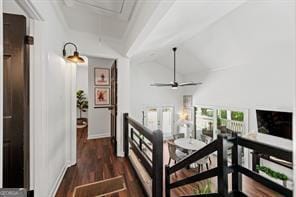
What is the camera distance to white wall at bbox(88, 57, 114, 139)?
5.59m

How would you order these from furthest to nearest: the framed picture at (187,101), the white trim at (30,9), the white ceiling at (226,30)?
the framed picture at (187,101) → the white ceiling at (226,30) → the white trim at (30,9)

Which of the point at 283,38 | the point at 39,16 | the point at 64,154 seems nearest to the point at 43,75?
the point at 39,16

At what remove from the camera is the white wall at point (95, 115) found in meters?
5.59

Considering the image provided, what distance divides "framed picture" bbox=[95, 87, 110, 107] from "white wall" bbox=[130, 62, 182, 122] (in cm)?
106

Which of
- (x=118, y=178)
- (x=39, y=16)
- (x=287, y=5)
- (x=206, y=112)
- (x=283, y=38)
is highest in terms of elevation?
(x=287, y=5)

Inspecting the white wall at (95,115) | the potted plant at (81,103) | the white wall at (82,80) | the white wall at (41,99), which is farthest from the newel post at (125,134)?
the white wall at (82,80)

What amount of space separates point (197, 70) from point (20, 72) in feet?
18.6

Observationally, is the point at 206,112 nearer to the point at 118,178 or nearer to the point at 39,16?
the point at 118,178

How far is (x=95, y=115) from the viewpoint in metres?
5.74

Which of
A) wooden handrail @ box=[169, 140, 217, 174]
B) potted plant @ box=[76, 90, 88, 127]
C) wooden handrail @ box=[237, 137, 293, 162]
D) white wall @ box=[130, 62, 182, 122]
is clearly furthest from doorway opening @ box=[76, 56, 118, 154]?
wooden handrail @ box=[237, 137, 293, 162]

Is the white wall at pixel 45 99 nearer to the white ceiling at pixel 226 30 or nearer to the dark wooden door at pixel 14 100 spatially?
the dark wooden door at pixel 14 100

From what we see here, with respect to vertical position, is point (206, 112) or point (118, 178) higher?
point (206, 112)

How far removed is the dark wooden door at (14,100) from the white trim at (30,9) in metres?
0.13

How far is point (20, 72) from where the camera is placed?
65.1 inches
